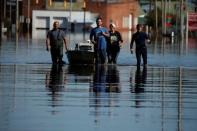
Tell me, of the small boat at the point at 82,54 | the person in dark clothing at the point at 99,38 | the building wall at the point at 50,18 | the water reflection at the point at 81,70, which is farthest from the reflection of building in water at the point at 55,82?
the building wall at the point at 50,18

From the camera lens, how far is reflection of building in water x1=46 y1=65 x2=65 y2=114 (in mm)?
18219

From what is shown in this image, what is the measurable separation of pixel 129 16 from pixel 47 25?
15.3m

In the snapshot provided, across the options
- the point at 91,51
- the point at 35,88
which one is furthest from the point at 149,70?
the point at 35,88

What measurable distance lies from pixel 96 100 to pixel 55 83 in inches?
190

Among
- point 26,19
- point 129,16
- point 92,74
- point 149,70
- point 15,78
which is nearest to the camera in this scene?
point 15,78

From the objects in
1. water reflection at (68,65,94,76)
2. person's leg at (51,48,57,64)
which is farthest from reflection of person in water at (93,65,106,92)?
person's leg at (51,48,57,64)

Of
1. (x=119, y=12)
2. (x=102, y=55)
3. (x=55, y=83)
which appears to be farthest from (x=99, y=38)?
(x=119, y=12)

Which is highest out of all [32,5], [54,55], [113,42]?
[32,5]

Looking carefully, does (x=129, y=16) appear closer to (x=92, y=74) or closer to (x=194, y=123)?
(x=92, y=74)

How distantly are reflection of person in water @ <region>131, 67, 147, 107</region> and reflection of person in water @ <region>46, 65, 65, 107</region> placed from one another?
1832 mm

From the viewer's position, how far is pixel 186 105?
669 inches

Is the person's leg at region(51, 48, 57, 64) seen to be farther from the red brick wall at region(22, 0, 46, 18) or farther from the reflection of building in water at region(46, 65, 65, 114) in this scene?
the red brick wall at region(22, 0, 46, 18)

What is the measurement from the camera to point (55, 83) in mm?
22406

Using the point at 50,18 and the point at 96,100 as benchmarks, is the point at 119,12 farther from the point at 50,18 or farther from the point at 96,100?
the point at 96,100
